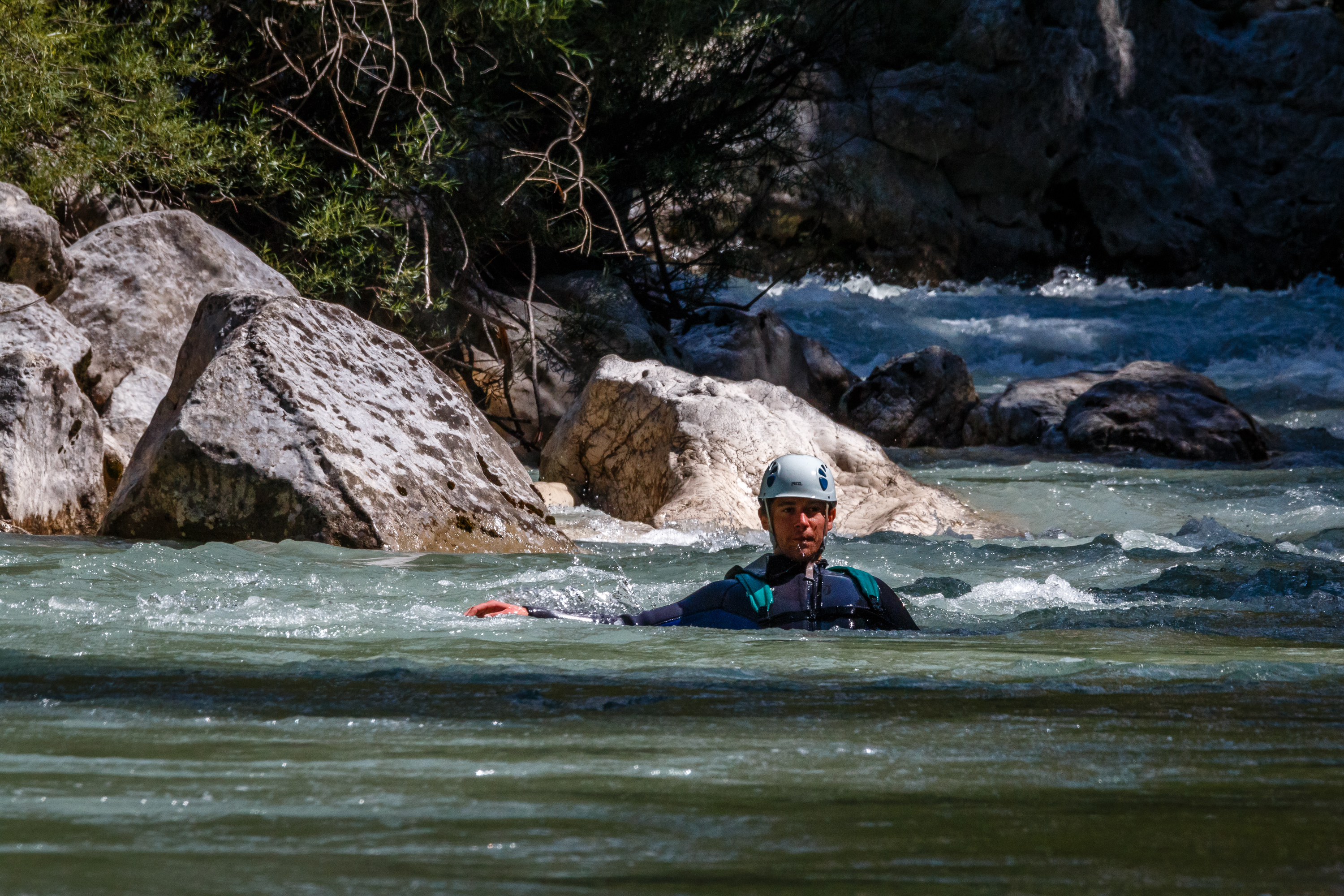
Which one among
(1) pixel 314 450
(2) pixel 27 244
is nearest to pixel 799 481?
(1) pixel 314 450

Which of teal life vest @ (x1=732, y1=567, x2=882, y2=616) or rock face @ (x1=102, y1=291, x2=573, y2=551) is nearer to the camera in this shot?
teal life vest @ (x1=732, y1=567, x2=882, y2=616)

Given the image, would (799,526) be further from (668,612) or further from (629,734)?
(629,734)

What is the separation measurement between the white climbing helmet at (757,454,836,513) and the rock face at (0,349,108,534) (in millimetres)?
3420

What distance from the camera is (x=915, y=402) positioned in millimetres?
12367

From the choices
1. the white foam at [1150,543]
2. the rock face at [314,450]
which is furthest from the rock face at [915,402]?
the rock face at [314,450]

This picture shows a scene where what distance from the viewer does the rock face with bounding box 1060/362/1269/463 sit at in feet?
35.2

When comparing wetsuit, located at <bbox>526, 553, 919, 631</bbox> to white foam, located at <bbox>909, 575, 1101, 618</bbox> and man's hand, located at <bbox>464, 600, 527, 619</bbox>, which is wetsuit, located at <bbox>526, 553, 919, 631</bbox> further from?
white foam, located at <bbox>909, 575, 1101, 618</bbox>

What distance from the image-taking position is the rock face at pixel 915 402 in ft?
39.9

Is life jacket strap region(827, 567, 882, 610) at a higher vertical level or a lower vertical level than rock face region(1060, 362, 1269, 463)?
lower

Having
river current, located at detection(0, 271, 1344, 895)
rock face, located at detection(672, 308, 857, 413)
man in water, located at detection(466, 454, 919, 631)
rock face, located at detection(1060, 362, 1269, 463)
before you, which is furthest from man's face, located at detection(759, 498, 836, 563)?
rock face, located at detection(1060, 362, 1269, 463)

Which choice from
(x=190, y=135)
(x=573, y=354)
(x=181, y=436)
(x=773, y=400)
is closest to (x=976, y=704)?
(x=181, y=436)

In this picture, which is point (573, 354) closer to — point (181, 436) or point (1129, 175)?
point (181, 436)

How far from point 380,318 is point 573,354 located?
5.11 feet

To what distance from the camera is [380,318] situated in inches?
372
